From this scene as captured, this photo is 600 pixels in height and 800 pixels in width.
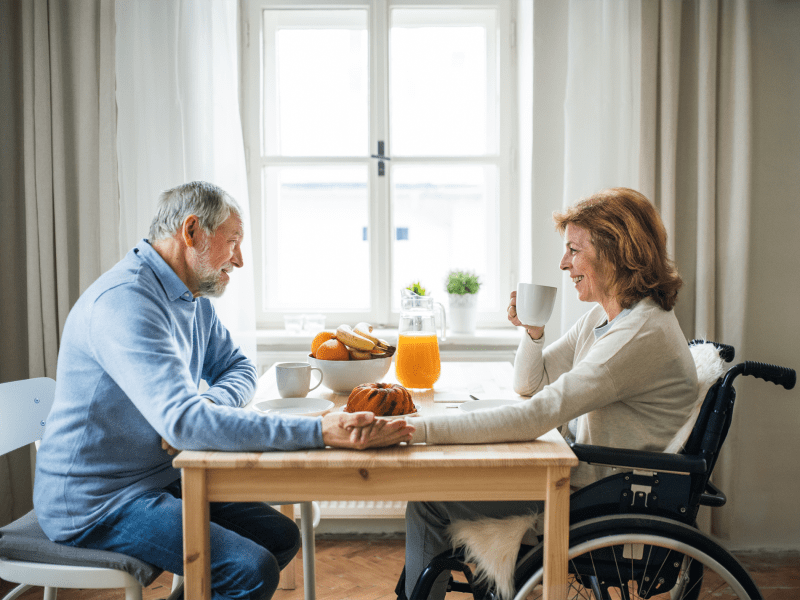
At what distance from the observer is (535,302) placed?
144 cm

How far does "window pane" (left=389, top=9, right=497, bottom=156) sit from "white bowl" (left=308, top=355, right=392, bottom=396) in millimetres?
1443

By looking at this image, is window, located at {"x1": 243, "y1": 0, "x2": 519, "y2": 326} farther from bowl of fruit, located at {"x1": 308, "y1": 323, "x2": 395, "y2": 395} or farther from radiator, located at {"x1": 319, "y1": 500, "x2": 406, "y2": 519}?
bowl of fruit, located at {"x1": 308, "y1": 323, "x2": 395, "y2": 395}

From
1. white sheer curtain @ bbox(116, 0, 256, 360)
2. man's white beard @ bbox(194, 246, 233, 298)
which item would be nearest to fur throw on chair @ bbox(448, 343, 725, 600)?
man's white beard @ bbox(194, 246, 233, 298)

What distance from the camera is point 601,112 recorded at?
86.8 inches

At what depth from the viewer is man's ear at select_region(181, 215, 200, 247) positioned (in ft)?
4.32

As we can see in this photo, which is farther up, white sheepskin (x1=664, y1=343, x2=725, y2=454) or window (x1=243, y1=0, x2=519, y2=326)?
window (x1=243, y1=0, x2=519, y2=326)

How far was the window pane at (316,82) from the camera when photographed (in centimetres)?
266

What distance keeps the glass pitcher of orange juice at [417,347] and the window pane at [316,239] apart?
48.1 inches

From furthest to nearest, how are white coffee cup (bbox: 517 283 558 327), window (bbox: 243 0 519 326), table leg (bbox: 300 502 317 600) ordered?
window (bbox: 243 0 519 326) < table leg (bbox: 300 502 317 600) < white coffee cup (bbox: 517 283 558 327)

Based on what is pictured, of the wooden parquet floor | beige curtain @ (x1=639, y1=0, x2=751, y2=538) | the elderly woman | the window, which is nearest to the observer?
the elderly woman

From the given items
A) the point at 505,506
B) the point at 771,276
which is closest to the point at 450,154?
the point at 771,276

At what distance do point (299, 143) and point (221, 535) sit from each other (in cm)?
188

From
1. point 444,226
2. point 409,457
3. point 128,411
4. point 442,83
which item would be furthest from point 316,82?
point 409,457

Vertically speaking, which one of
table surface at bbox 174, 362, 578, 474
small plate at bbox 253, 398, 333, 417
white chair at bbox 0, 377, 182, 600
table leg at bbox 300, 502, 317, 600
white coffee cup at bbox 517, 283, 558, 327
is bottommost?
table leg at bbox 300, 502, 317, 600
